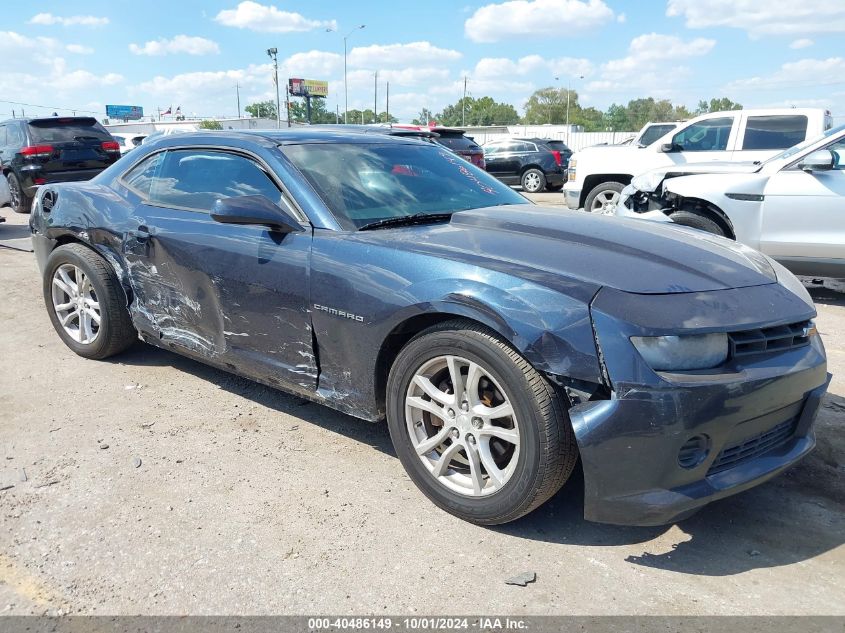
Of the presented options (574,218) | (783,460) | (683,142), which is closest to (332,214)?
(574,218)

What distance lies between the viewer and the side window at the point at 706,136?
33.6ft

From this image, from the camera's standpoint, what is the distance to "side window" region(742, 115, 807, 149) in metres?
9.80

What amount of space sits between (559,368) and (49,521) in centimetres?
219

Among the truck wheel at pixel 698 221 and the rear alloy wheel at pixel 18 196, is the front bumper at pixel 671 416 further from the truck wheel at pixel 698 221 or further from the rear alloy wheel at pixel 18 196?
the rear alloy wheel at pixel 18 196

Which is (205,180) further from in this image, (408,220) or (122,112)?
(122,112)

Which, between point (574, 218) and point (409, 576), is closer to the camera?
point (409, 576)

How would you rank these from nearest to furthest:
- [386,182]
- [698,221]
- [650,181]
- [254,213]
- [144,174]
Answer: [254,213]
[386,182]
[144,174]
[698,221]
[650,181]

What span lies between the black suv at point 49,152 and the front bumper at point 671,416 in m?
12.4

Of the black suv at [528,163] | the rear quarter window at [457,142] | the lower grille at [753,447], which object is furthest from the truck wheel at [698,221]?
the black suv at [528,163]

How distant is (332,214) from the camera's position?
324 centimetres

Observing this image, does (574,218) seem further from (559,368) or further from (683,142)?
(683,142)

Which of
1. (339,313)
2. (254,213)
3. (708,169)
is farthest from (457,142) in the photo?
(339,313)

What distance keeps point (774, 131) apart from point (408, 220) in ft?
29.0

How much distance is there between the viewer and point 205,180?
12.7 ft
